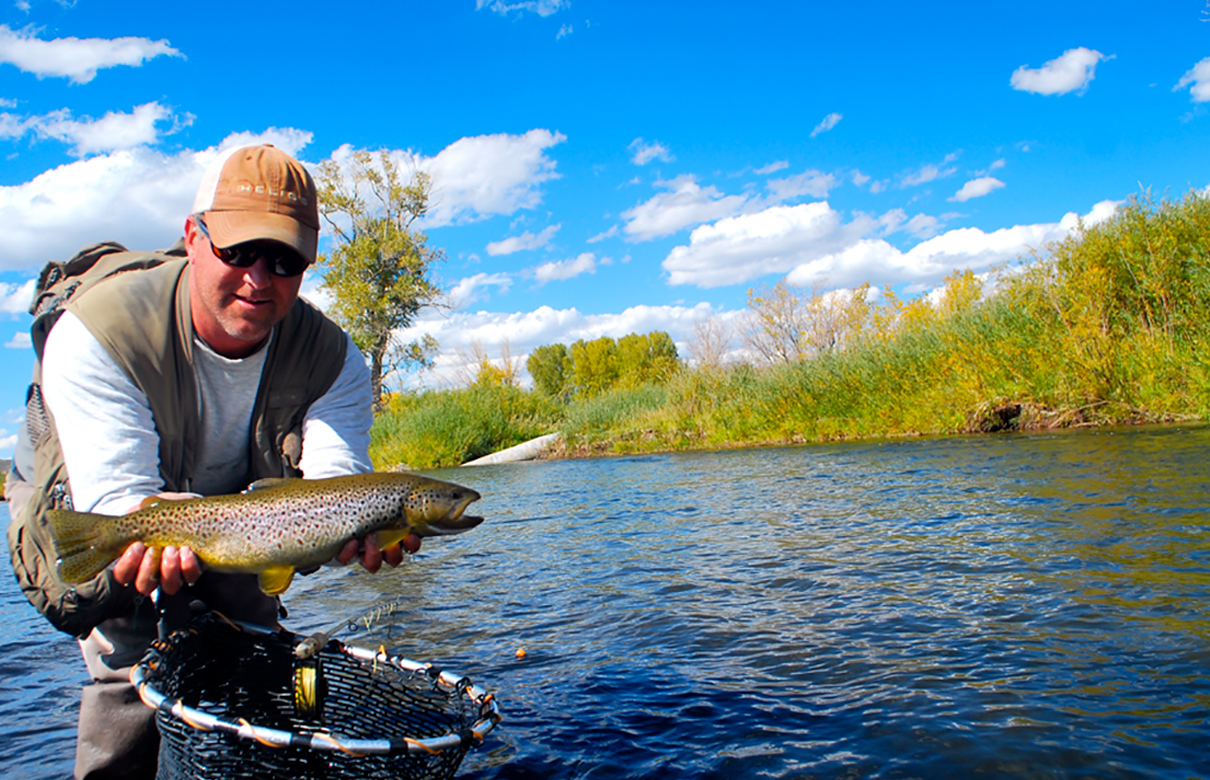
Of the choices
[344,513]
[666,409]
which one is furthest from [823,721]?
[666,409]

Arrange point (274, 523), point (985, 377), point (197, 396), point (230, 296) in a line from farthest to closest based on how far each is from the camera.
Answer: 1. point (985, 377)
2. point (197, 396)
3. point (230, 296)
4. point (274, 523)

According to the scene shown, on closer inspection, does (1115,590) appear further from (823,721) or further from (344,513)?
(344,513)

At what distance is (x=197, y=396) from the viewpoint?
2883 mm

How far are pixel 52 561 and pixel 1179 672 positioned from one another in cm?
460

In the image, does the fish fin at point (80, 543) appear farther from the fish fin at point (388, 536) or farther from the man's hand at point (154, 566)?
the fish fin at point (388, 536)

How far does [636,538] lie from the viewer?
884cm

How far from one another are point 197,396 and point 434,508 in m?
0.98

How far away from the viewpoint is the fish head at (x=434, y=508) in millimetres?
2799

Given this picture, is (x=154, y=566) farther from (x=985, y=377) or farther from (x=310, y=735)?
(x=985, y=377)

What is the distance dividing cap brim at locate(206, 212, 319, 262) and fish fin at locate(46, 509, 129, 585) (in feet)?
3.21

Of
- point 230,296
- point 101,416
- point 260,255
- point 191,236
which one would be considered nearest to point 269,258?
point 260,255

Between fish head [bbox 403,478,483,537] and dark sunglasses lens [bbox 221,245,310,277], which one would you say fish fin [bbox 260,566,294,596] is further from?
dark sunglasses lens [bbox 221,245,310,277]

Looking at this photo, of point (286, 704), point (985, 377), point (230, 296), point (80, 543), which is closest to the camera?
point (80, 543)

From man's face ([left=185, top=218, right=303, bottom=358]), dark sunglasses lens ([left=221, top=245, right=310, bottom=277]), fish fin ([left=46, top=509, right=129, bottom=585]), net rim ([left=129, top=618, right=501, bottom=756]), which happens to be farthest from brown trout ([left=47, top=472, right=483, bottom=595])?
dark sunglasses lens ([left=221, top=245, right=310, bottom=277])
